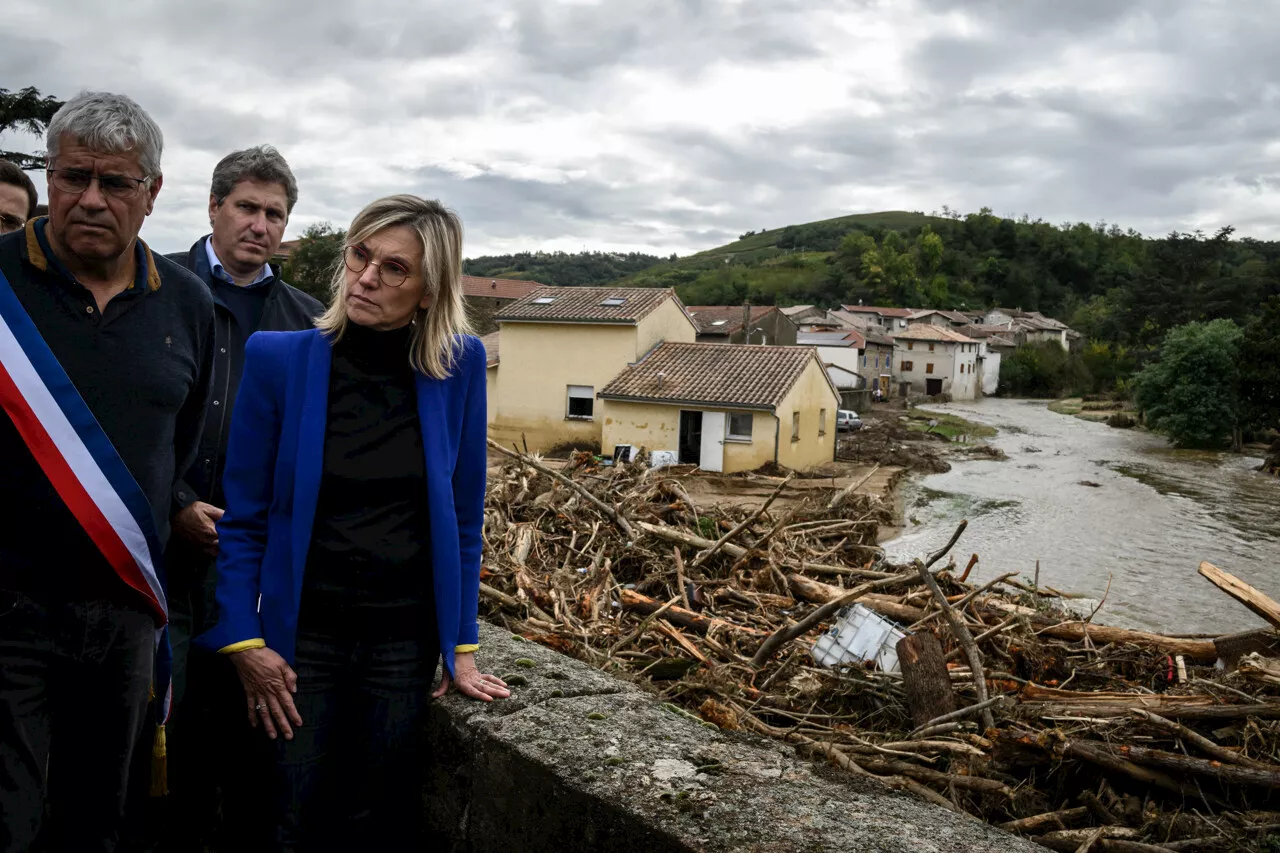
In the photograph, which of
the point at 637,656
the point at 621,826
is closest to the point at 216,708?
the point at 621,826

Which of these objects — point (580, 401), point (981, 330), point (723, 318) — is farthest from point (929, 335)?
point (580, 401)

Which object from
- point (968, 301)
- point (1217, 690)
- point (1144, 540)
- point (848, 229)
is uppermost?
point (848, 229)

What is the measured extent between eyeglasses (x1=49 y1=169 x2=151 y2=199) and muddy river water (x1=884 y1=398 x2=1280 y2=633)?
15.0 m

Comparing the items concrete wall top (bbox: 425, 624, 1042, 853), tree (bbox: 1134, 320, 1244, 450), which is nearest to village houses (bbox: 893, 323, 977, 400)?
tree (bbox: 1134, 320, 1244, 450)

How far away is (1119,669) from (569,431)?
79.9 feet

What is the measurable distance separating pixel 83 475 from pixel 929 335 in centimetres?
7275

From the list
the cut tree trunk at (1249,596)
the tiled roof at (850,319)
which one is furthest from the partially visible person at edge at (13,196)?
the tiled roof at (850,319)

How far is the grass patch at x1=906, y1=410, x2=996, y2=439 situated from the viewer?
44781mm

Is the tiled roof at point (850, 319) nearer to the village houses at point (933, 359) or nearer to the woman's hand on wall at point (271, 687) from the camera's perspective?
the village houses at point (933, 359)

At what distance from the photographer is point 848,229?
16912 centimetres

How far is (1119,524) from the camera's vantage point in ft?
79.2

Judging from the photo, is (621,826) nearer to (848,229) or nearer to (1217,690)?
(1217,690)

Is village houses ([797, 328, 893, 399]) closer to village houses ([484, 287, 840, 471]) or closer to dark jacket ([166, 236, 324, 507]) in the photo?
village houses ([484, 287, 840, 471])

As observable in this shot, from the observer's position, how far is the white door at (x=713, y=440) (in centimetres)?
2695
